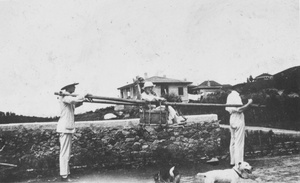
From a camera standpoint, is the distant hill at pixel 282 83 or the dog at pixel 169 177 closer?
the dog at pixel 169 177

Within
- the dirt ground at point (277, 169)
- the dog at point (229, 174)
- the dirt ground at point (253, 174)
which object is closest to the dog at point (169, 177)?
the dog at point (229, 174)

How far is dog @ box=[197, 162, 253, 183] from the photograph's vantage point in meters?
4.89

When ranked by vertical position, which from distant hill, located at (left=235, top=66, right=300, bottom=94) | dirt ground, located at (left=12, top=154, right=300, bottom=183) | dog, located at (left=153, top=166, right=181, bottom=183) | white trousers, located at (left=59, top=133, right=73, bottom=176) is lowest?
dirt ground, located at (left=12, top=154, right=300, bottom=183)

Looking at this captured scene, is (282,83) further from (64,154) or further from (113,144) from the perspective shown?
(64,154)

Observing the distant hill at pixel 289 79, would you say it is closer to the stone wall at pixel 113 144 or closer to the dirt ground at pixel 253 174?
the dirt ground at pixel 253 174

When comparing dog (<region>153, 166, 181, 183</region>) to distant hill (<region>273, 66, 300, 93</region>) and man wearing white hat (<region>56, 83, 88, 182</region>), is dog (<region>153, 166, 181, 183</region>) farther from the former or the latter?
distant hill (<region>273, 66, 300, 93</region>)

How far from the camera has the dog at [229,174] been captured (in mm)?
4891

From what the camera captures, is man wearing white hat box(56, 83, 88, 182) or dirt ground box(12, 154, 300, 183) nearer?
man wearing white hat box(56, 83, 88, 182)

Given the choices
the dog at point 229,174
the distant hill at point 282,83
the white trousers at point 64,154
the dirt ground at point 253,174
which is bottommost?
the dirt ground at point 253,174

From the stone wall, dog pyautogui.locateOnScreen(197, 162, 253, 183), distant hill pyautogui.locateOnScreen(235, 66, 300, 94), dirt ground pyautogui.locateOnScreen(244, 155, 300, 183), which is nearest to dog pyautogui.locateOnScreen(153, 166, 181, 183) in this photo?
dog pyautogui.locateOnScreen(197, 162, 253, 183)

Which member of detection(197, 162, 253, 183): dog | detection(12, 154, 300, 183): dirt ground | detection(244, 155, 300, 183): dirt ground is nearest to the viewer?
detection(197, 162, 253, 183): dog

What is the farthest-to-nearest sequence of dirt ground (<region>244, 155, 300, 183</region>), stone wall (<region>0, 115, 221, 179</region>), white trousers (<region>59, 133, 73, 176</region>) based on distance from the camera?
stone wall (<region>0, 115, 221, 179</region>) → dirt ground (<region>244, 155, 300, 183</region>) → white trousers (<region>59, 133, 73, 176</region>)

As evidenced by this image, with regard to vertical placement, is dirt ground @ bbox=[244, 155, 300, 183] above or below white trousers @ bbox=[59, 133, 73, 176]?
below

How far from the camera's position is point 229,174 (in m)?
4.97
